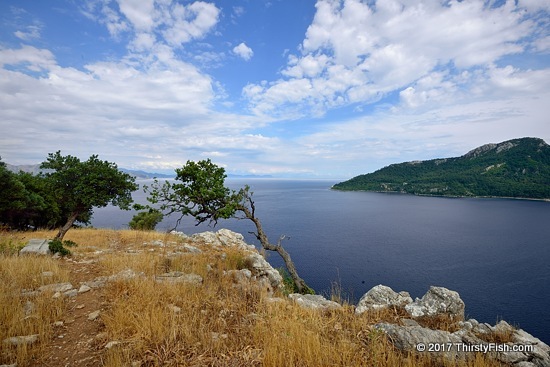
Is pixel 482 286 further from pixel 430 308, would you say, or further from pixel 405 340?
pixel 405 340

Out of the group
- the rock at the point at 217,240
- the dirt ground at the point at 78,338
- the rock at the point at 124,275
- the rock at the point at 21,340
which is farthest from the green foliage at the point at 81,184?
the rock at the point at 21,340

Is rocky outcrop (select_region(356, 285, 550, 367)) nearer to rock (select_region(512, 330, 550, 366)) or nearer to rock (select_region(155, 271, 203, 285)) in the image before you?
rock (select_region(512, 330, 550, 366))

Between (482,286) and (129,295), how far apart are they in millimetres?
54928

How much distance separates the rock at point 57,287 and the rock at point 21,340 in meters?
2.58

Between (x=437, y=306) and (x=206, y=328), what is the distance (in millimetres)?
8879

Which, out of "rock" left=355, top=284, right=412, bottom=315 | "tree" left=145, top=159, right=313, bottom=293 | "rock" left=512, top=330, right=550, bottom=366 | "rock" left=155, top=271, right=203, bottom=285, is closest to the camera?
"rock" left=512, top=330, right=550, bottom=366

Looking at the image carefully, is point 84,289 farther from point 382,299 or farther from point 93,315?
point 382,299

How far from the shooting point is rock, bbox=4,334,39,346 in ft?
15.3

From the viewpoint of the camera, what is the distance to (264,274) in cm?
1374

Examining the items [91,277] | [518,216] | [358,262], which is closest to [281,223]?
[358,262]

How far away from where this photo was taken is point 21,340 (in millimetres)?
4703

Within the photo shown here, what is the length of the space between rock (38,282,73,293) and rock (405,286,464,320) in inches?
445

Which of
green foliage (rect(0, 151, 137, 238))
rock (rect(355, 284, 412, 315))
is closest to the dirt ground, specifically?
rock (rect(355, 284, 412, 315))

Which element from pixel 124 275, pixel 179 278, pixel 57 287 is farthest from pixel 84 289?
pixel 179 278
